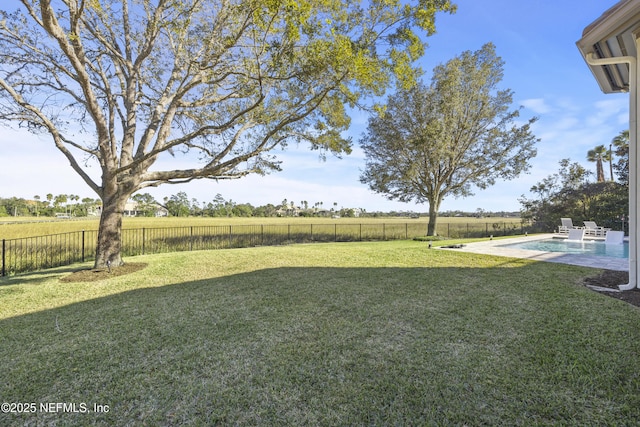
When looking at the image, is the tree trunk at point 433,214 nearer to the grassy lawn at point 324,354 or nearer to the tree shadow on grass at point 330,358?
the grassy lawn at point 324,354

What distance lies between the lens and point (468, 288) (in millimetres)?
5258

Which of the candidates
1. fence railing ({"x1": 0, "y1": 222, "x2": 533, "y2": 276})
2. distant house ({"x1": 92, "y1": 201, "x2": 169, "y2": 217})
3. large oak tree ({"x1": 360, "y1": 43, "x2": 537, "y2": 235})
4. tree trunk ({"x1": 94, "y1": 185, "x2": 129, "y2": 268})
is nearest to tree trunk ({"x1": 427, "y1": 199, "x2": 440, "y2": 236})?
large oak tree ({"x1": 360, "y1": 43, "x2": 537, "y2": 235})

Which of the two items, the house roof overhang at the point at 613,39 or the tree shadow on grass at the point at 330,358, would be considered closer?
the tree shadow on grass at the point at 330,358

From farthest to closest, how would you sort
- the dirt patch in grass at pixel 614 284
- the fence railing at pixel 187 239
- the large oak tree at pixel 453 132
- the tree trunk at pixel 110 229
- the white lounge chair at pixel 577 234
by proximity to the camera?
the large oak tree at pixel 453 132 < the white lounge chair at pixel 577 234 < the fence railing at pixel 187 239 < the tree trunk at pixel 110 229 < the dirt patch in grass at pixel 614 284

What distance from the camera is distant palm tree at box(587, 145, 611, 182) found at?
2483 cm

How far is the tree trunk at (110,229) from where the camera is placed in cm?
680

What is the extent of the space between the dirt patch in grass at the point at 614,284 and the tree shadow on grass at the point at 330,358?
35 centimetres

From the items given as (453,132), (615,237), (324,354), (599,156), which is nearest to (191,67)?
(324,354)

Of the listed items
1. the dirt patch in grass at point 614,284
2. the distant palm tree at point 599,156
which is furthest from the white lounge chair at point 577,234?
the distant palm tree at point 599,156

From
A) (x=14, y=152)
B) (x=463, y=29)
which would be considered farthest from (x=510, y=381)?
(x=14, y=152)

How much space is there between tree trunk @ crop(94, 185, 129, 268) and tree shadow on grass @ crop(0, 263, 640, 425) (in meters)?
2.55

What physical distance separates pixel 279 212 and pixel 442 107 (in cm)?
5953

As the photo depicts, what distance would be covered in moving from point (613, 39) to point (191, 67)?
26.7 ft

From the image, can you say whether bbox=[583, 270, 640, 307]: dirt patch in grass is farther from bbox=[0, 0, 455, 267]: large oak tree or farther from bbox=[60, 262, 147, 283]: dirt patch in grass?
bbox=[60, 262, 147, 283]: dirt patch in grass
